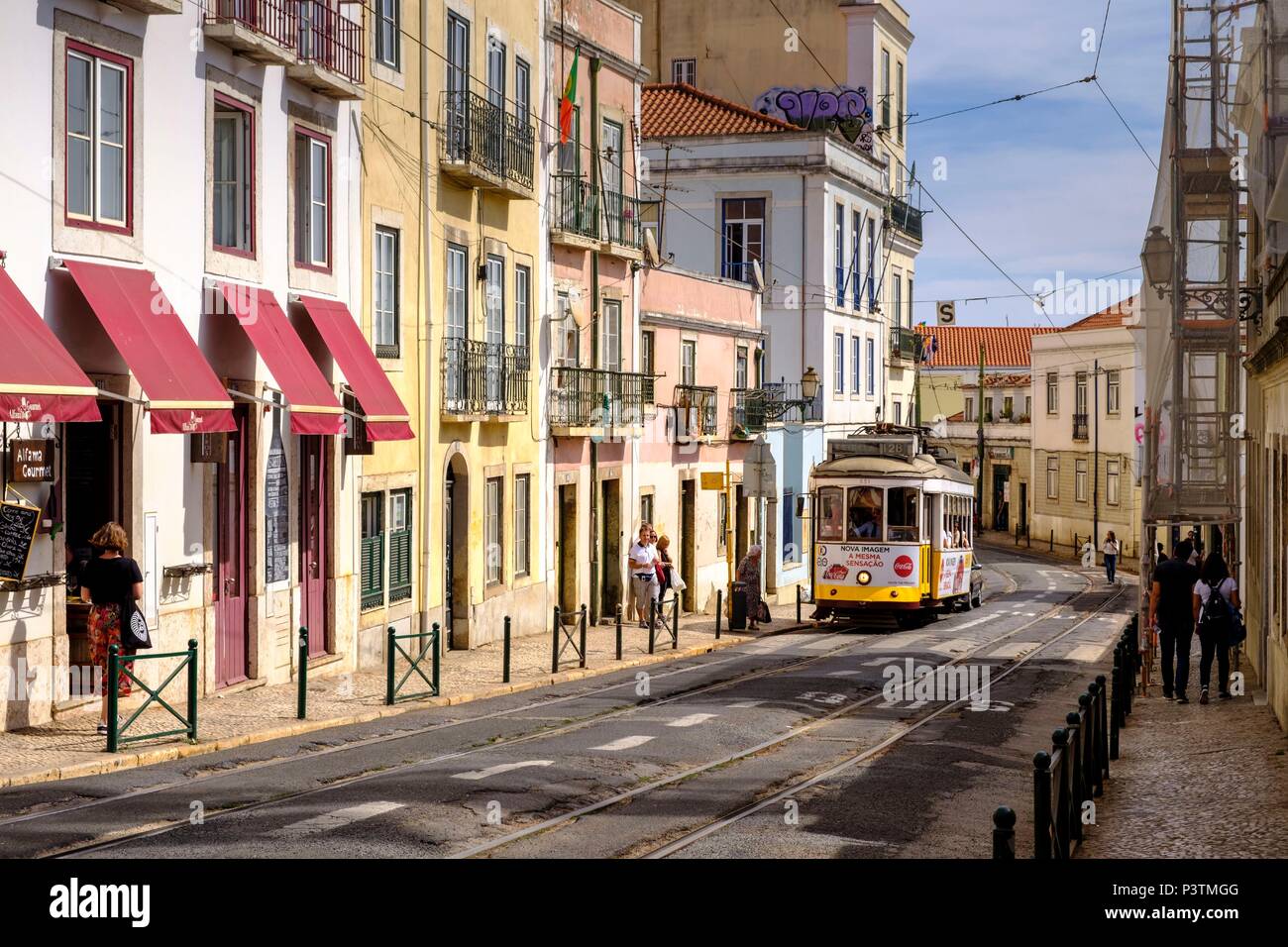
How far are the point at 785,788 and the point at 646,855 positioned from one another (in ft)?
10.4

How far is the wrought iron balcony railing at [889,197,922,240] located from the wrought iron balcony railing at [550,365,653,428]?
73.6 feet

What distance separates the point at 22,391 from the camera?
45.8 feet

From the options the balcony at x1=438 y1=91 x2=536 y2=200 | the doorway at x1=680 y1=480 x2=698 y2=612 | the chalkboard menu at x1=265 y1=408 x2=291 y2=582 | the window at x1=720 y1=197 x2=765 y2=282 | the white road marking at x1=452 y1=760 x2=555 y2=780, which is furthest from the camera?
the window at x1=720 y1=197 x2=765 y2=282

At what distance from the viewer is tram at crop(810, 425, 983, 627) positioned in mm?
32250

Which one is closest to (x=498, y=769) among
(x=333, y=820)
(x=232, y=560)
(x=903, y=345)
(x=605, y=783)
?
(x=605, y=783)

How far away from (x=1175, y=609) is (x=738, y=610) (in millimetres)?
13662

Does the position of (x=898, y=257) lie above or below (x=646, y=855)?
above

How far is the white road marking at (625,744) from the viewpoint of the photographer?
15.3 meters

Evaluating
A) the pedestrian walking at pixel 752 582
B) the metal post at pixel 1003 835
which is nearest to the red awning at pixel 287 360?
the metal post at pixel 1003 835

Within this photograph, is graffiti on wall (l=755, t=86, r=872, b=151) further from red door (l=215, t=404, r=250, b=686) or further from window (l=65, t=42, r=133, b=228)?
window (l=65, t=42, r=133, b=228)

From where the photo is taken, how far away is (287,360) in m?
19.6

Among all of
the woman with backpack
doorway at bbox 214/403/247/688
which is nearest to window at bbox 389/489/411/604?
doorway at bbox 214/403/247/688
